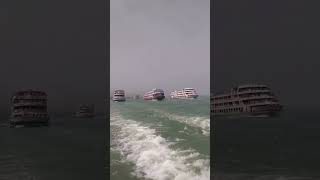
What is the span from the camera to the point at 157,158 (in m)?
37.2

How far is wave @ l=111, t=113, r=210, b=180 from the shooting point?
34906mm

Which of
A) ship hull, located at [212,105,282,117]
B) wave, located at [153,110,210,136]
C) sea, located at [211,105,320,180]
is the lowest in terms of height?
sea, located at [211,105,320,180]

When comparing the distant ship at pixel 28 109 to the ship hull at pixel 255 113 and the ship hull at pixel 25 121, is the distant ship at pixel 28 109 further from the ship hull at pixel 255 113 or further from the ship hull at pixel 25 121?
the ship hull at pixel 255 113

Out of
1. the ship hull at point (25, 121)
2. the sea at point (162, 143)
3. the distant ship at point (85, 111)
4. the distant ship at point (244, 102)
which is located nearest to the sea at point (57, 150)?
the ship hull at point (25, 121)

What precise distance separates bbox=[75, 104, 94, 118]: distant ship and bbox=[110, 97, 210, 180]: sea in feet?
8.71

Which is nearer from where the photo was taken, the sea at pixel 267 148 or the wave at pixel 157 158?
the wave at pixel 157 158

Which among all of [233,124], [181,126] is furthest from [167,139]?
[233,124]

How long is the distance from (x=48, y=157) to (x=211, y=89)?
18.1 m

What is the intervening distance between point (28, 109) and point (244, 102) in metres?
22.0

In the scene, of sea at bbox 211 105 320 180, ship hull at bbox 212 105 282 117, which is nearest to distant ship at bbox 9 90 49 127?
sea at bbox 211 105 320 180

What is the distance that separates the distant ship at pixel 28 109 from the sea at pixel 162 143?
277 inches

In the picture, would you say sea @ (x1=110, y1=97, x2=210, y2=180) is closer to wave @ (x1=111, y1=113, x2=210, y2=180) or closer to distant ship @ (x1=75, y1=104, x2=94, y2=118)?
wave @ (x1=111, y1=113, x2=210, y2=180)

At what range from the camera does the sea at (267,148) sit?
125ft

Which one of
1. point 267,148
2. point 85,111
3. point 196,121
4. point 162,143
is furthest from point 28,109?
Answer: point 267,148
